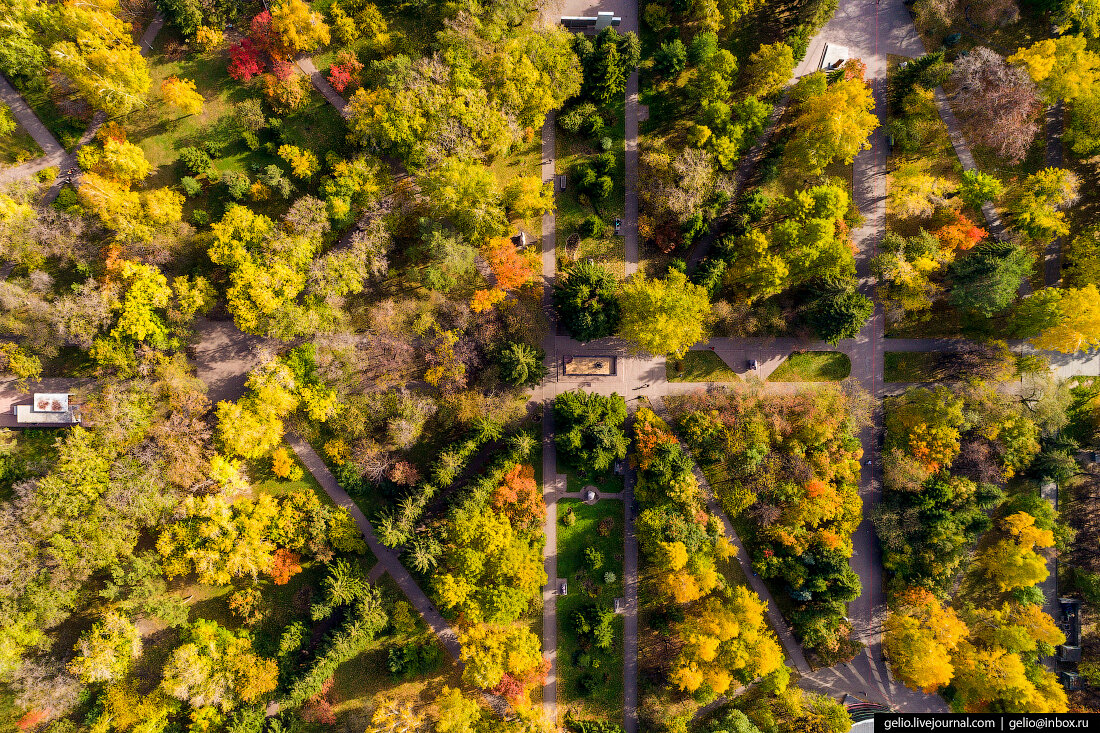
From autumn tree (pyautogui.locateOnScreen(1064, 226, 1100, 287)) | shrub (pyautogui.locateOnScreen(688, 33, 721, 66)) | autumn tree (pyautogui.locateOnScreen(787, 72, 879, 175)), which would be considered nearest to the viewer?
autumn tree (pyautogui.locateOnScreen(787, 72, 879, 175))

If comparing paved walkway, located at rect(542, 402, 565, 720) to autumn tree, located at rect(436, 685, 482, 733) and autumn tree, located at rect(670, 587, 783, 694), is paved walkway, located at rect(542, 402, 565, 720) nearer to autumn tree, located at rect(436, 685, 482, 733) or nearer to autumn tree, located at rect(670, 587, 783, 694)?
autumn tree, located at rect(436, 685, 482, 733)

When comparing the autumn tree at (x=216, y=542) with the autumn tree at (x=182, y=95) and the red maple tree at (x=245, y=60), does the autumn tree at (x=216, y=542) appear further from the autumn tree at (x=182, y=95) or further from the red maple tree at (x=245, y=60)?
the red maple tree at (x=245, y=60)

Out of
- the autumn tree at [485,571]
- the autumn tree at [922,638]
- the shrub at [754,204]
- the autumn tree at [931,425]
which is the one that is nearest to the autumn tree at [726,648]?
the autumn tree at [922,638]

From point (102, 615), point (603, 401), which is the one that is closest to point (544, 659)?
point (603, 401)

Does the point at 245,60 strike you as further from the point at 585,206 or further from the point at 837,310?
the point at 837,310

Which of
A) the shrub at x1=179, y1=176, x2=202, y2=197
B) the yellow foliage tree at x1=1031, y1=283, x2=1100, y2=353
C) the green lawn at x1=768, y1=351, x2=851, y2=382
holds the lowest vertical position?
the green lawn at x1=768, y1=351, x2=851, y2=382

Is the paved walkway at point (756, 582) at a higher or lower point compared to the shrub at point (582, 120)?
lower

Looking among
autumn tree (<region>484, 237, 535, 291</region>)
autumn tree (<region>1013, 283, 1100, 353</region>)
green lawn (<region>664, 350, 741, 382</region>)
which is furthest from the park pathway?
autumn tree (<region>1013, 283, 1100, 353</region>)
